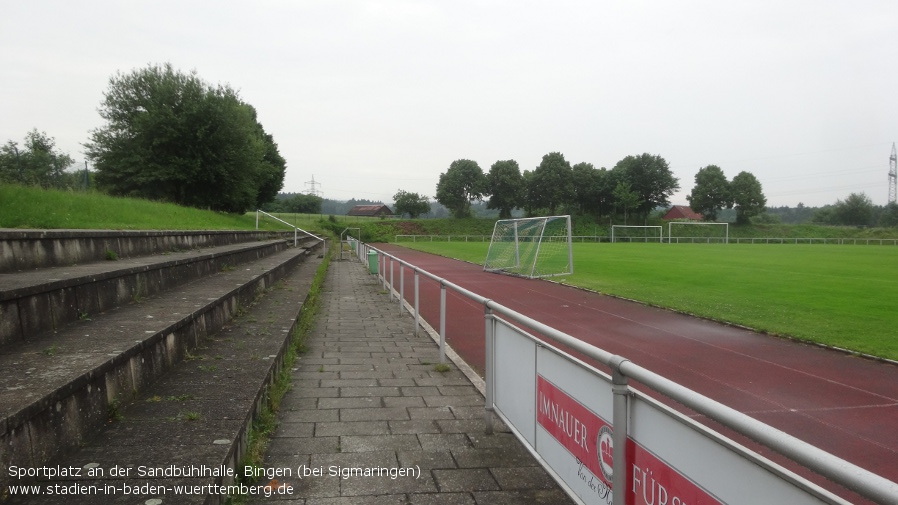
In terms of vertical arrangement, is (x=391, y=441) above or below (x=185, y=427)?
below

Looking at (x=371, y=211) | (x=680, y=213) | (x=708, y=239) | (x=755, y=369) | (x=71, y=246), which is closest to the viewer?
(x=71, y=246)

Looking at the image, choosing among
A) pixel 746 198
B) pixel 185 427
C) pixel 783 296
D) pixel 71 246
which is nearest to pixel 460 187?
pixel 746 198

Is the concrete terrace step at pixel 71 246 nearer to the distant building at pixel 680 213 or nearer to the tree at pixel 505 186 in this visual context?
the tree at pixel 505 186

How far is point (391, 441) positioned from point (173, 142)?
27.8m

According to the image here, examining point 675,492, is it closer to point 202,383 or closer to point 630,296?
point 202,383

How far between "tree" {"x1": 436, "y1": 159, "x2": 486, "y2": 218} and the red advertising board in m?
88.9

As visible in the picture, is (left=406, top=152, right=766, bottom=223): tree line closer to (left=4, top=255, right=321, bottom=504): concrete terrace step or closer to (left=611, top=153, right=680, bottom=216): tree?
(left=611, top=153, right=680, bottom=216): tree

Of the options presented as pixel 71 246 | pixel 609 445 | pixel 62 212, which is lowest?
pixel 609 445

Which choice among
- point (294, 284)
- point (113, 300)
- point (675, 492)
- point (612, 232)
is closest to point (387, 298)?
point (294, 284)

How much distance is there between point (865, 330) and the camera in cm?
947

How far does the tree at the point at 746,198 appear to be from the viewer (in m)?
88.7

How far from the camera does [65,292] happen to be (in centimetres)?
395

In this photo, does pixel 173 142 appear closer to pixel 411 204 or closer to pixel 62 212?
pixel 62 212

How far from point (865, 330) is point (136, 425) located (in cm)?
1067
